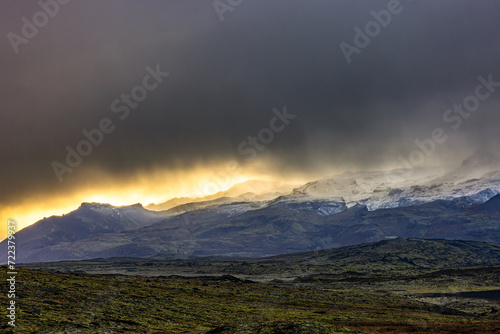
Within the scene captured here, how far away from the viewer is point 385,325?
71.6m

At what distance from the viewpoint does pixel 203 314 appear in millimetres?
77000

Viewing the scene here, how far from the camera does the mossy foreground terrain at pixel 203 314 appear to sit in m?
52.0

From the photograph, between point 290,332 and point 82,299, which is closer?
point 290,332

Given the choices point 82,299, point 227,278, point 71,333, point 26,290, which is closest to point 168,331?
point 71,333

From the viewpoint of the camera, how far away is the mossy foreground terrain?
51969mm

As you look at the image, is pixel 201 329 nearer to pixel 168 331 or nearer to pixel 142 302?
pixel 168 331

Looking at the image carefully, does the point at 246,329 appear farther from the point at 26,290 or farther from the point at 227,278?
the point at 227,278

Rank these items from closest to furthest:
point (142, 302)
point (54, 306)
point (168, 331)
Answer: point (168, 331) < point (54, 306) < point (142, 302)

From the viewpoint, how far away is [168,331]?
57.9 metres

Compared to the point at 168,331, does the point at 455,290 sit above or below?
below

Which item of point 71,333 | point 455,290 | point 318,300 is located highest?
point 71,333

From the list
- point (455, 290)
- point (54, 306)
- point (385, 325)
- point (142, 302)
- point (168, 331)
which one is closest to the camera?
point (168, 331)

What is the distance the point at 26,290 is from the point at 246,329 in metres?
43.3

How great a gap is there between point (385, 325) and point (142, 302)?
42.3 meters
